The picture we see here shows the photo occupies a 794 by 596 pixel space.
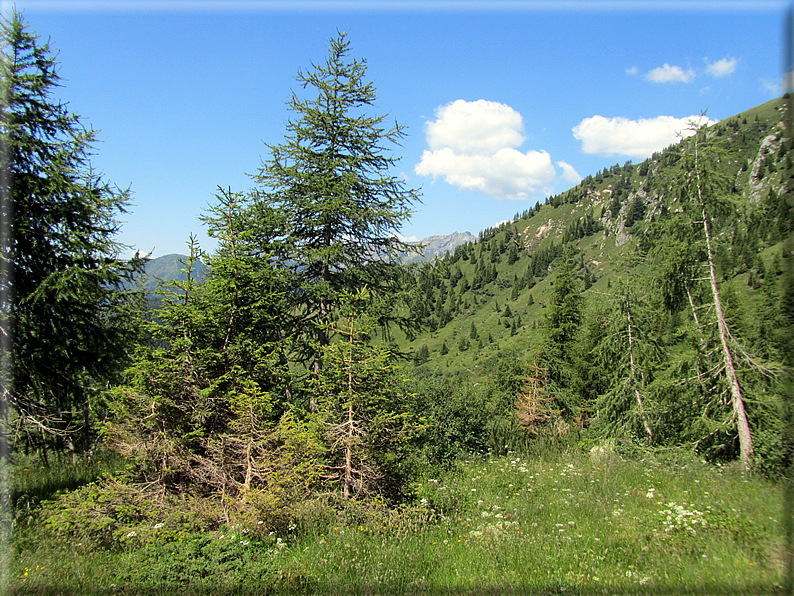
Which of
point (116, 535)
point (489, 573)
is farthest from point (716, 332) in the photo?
point (116, 535)

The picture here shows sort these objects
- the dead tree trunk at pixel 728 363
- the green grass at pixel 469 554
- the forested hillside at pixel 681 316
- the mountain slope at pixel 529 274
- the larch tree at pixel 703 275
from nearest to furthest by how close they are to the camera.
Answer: the green grass at pixel 469 554 → the dead tree trunk at pixel 728 363 → the forested hillside at pixel 681 316 → the larch tree at pixel 703 275 → the mountain slope at pixel 529 274

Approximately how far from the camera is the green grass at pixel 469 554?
4445 millimetres

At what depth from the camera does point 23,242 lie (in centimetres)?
755

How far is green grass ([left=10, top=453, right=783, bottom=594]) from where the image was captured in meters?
4.45

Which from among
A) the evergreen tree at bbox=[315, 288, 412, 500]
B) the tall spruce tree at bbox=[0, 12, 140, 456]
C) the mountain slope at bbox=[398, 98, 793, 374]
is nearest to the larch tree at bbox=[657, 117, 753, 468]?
the mountain slope at bbox=[398, 98, 793, 374]

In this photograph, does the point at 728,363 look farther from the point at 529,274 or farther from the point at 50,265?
the point at 529,274

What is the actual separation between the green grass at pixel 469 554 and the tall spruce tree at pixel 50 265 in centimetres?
324

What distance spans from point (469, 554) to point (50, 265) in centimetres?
991

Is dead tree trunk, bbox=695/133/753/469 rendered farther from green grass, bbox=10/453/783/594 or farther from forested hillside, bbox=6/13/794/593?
Result: green grass, bbox=10/453/783/594

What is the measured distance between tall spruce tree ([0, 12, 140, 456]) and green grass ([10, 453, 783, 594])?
324 cm

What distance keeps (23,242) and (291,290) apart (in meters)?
5.41

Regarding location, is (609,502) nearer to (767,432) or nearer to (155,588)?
(767,432)

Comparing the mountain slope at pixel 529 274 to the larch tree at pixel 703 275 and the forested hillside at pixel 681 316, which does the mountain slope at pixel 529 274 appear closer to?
the forested hillside at pixel 681 316

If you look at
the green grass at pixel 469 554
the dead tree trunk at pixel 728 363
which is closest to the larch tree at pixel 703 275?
the dead tree trunk at pixel 728 363
